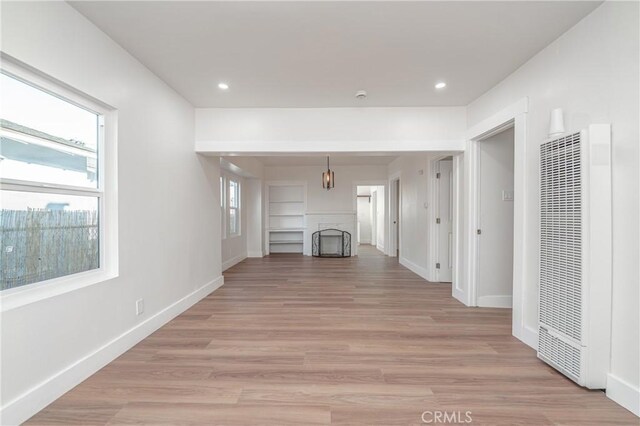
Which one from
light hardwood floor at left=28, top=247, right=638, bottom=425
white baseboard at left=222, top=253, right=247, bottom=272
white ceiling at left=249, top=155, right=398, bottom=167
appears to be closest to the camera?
light hardwood floor at left=28, top=247, right=638, bottom=425

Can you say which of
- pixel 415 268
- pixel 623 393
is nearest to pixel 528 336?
pixel 623 393

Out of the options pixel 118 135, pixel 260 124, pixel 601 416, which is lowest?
pixel 601 416

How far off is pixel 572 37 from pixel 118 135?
3.42m

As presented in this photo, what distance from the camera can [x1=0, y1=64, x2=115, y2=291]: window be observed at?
1.65m

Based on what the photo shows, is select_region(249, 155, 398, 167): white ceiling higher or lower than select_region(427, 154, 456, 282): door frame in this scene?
→ higher

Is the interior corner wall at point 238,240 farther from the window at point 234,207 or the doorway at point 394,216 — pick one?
the doorway at point 394,216

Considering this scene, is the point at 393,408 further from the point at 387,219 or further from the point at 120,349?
the point at 387,219

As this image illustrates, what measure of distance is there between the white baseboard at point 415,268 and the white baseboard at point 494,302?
1397 mm

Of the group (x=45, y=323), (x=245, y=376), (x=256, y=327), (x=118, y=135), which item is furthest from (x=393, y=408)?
(x=118, y=135)

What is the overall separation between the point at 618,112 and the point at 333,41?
6.12 feet

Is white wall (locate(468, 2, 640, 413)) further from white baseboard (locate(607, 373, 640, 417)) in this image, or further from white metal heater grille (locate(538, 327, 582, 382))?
white metal heater grille (locate(538, 327, 582, 382))

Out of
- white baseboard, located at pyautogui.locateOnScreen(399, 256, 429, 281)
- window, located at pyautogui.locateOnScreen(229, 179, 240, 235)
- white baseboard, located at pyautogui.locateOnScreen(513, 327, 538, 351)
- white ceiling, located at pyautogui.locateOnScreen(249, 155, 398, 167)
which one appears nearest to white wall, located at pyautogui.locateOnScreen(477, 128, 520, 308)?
white baseboard, located at pyautogui.locateOnScreen(513, 327, 538, 351)

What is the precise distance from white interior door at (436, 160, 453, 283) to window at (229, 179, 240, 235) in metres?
4.19

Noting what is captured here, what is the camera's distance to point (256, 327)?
2957 mm
